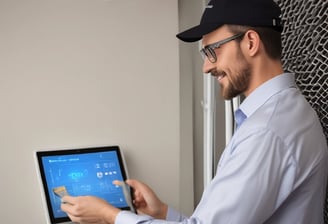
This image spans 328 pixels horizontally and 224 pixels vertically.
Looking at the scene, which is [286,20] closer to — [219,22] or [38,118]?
[219,22]

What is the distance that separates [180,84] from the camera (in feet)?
6.96

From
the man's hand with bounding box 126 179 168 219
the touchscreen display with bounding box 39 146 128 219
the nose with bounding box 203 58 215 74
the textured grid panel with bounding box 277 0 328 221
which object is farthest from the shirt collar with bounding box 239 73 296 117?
the touchscreen display with bounding box 39 146 128 219

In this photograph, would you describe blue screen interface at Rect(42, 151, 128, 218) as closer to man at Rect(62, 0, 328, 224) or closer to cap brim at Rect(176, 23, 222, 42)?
man at Rect(62, 0, 328, 224)

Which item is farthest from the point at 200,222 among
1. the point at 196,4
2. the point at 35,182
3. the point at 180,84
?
the point at 196,4

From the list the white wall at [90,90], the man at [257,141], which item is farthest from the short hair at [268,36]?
the white wall at [90,90]

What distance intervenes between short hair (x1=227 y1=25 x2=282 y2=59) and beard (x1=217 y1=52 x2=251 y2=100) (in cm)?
6

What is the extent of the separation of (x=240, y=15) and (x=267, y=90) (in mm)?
208

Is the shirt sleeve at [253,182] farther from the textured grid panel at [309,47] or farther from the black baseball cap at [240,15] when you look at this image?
the textured grid panel at [309,47]

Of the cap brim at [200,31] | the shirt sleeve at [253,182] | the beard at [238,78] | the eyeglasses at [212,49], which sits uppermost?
the cap brim at [200,31]

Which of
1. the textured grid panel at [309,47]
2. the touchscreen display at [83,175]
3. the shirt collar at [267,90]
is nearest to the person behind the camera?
the shirt collar at [267,90]

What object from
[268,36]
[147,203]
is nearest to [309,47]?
[268,36]

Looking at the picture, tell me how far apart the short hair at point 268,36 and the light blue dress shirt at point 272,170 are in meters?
0.07

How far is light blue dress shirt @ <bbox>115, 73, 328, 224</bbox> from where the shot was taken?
37.9 inches

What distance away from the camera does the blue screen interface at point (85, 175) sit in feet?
5.92
